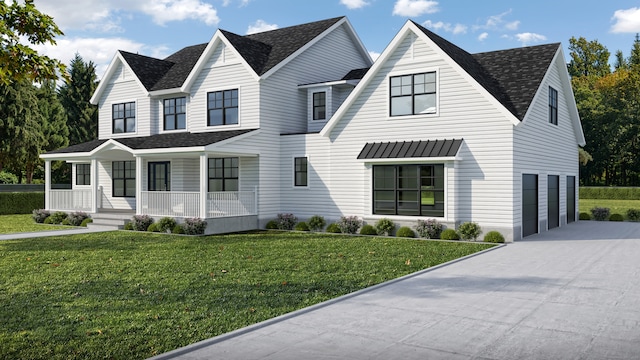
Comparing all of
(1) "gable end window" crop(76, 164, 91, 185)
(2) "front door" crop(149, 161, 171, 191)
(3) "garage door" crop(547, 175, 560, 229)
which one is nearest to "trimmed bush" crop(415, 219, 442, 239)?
(3) "garage door" crop(547, 175, 560, 229)

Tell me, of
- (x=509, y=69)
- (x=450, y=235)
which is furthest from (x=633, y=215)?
(x=450, y=235)

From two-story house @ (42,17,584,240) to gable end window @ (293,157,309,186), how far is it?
2.1 inches

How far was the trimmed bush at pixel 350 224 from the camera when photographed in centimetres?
2077

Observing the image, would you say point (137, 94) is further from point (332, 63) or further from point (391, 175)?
point (391, 175)

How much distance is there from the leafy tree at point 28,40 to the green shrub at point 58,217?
1602cm

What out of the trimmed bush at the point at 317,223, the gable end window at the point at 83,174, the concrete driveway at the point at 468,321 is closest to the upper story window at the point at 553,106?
the trimmed bush at the point at 317,223

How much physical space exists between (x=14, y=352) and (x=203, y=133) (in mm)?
18009

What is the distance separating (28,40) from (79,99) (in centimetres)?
4904

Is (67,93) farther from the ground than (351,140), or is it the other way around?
(67,93)

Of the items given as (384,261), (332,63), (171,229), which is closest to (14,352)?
(384,261)

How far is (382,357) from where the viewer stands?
631cm

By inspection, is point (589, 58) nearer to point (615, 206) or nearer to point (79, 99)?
point (615, 206)

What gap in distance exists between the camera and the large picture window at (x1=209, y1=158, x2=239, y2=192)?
A: 23.8 meters

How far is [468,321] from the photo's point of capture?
7.91 metres
